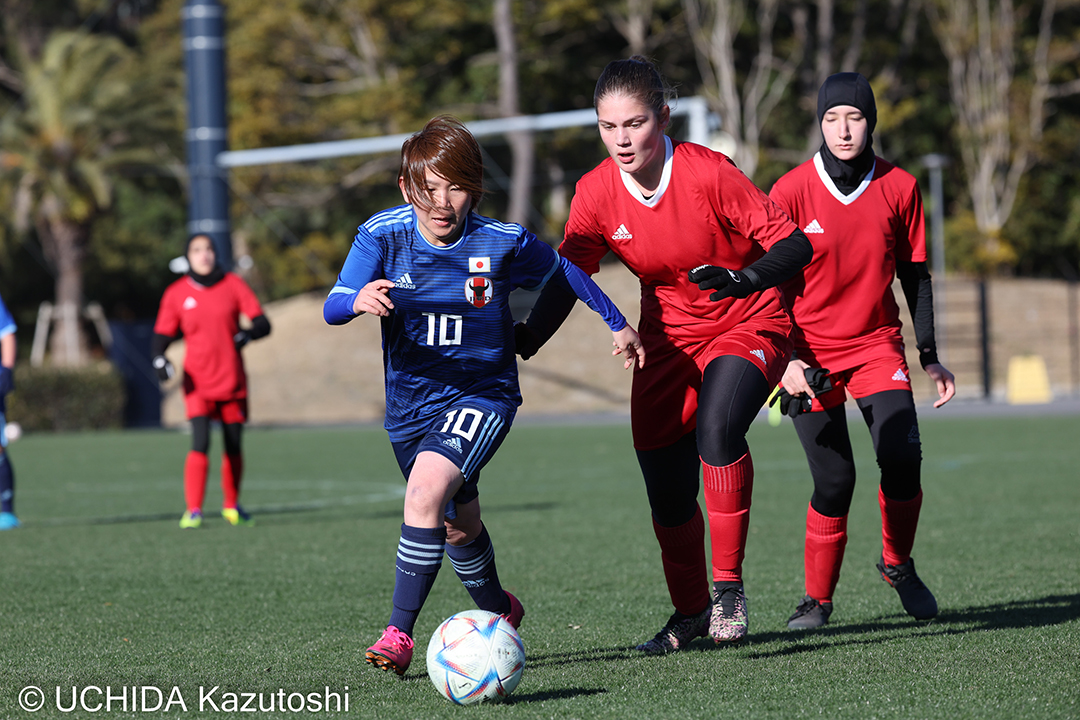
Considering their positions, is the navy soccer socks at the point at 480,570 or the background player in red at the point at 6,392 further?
the background player in red at the point at 6,392

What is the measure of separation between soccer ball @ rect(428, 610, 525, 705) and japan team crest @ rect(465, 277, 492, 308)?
1.10m

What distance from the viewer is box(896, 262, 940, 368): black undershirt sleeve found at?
5750 mm

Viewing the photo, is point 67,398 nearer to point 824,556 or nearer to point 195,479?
point 195,479

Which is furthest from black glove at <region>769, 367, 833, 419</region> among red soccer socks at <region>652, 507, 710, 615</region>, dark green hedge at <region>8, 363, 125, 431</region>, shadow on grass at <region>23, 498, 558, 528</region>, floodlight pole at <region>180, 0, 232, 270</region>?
dark green hedge at <region>8, 363, 125, 431</region>

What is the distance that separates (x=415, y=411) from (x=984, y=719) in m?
2.16

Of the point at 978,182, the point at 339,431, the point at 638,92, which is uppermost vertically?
the point at 978,182

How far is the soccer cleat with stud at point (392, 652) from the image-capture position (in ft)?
14.5

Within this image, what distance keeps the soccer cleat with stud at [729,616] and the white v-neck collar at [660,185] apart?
1.45m

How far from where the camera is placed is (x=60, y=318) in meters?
36.2

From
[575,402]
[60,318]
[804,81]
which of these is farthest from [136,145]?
[804,81]

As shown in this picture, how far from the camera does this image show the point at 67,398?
28.7 meters

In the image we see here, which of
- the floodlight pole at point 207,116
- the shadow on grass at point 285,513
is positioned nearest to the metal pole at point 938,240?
the floodlight pole at point 207,116

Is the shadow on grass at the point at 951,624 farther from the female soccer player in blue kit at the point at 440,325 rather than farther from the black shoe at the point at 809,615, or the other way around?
the female soccer player in blue kit at the point at 440,325

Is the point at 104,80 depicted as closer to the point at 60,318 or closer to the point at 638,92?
the point at 60,318
